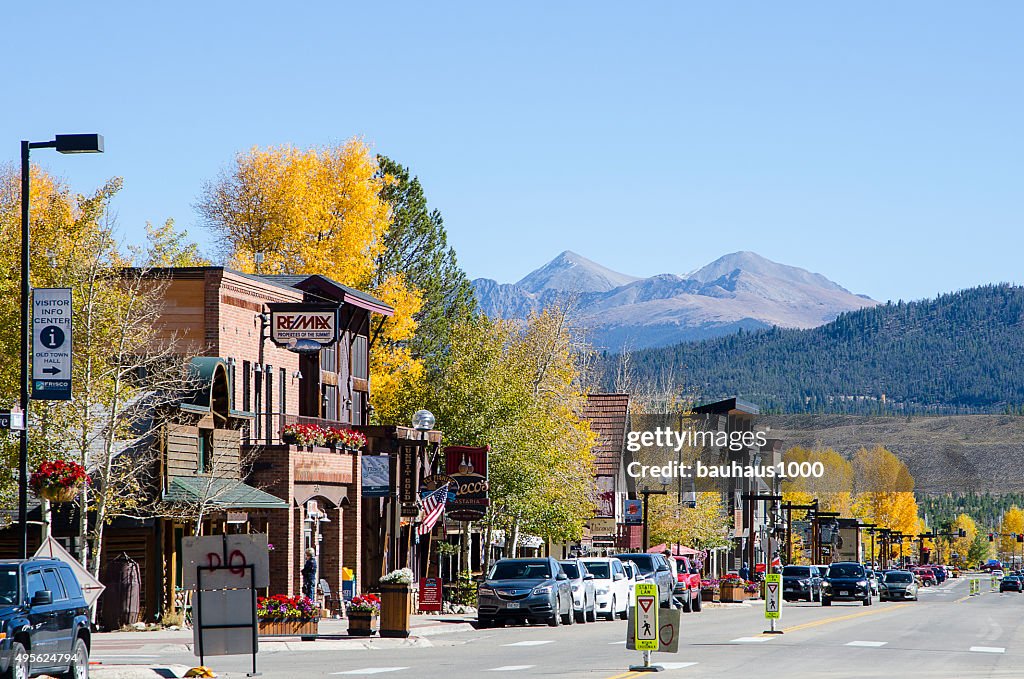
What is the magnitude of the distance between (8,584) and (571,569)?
27.4 metres

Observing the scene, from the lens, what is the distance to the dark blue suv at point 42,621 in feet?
60.0

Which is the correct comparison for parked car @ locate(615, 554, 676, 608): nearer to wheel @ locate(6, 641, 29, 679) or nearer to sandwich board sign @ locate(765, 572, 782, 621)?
sandwich board sign @ locate(765, 572, 782, 621)

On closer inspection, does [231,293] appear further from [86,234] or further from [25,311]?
[25,311]

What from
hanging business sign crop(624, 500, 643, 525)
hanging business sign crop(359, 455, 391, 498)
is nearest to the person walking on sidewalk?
hanging business sign crop(359, 455, 391, 498)

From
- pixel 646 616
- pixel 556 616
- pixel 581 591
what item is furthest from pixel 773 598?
pixel 646 616

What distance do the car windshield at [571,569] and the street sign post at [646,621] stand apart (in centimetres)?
1968

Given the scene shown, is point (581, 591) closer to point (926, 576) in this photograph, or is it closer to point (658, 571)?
point (658, 571)

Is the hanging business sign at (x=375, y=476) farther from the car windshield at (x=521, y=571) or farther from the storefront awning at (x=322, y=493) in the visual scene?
the car windshield at (x=521, y=571)

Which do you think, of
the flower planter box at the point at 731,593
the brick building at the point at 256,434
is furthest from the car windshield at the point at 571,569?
→ the flower planter box at the point at 731,593

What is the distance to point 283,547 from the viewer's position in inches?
1604

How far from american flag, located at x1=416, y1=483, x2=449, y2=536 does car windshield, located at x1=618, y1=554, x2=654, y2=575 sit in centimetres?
642

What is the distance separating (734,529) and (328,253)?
64808 mm

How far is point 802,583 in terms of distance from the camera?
72.3 m

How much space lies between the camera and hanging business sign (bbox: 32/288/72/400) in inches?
1017
